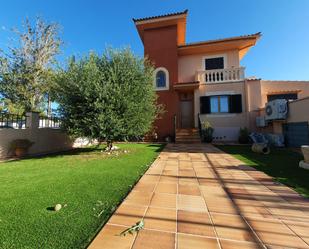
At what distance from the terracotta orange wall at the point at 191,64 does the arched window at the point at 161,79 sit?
157cm

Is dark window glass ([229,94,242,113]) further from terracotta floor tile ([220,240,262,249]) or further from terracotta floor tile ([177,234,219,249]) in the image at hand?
terracotta floor tile ([177,234,219,249])

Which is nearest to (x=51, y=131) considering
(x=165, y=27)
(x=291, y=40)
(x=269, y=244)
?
(x=269, y=244)

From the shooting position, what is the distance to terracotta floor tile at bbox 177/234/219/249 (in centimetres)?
193

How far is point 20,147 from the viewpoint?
27.4 feet

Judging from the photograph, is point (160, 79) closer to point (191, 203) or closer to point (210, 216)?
point (191, 203)

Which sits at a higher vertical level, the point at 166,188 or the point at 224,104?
the point at 224,104

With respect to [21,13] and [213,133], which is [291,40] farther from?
[21,13]

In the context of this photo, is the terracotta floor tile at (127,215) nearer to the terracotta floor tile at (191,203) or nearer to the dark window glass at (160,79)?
the terracotta floor tile at (191,203)

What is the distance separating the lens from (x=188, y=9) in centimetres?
1369

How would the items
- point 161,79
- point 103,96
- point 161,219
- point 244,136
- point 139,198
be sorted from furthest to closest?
point 161,79 → point 244,136 → point 103,96 → point 139,198 → point 161,219

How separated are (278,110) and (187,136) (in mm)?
5616

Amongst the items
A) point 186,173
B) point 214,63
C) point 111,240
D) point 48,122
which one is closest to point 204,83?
point 214,63

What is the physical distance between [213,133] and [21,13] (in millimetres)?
18964

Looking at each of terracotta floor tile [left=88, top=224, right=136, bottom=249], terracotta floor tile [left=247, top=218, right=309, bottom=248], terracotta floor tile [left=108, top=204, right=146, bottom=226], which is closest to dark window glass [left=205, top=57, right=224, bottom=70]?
terracotta floor tile [left=247, top=218, right=309, bottom=248]
